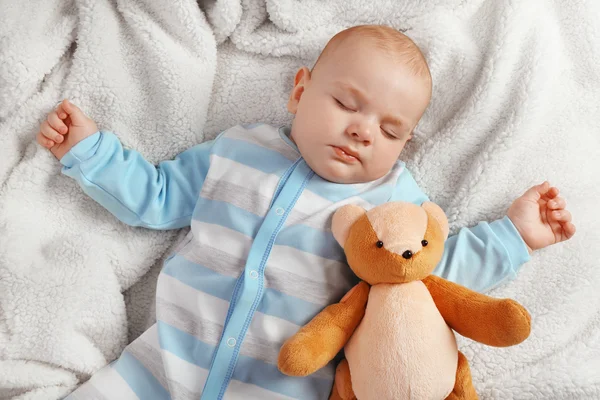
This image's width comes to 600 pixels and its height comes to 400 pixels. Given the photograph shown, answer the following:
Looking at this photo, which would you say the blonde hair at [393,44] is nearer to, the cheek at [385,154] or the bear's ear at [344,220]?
the cheek at [385,154]

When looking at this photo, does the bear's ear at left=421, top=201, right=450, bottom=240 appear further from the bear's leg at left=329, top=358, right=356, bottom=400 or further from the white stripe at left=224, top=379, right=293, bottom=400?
the white stripe at left=224, top=379, right=293, bottom=400

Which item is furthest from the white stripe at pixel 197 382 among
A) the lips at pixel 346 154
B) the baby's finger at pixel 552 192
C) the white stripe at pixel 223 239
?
the baby's finger at pixel 552 192

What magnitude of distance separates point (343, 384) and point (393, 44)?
67cm

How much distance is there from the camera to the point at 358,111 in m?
1.20

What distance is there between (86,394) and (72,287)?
0.73 feet

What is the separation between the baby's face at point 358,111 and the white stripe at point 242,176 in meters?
0.10

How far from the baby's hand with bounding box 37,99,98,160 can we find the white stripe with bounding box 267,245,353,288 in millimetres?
473

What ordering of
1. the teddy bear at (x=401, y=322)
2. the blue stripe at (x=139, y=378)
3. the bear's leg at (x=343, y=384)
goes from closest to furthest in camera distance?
the teddy bear at (x=401, y=322) < the bear's leg at (x=343, y=384) < the blue stripe at (x=139, y=378)

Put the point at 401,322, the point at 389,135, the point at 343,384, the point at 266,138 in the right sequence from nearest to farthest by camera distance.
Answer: the point at 401,322, the point at 343,384, the point at 389,135, the point at 266,138

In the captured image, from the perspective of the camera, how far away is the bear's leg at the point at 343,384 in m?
1.13

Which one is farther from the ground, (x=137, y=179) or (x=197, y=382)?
(x=137, y=179)

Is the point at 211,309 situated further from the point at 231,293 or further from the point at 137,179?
the point at 137,179

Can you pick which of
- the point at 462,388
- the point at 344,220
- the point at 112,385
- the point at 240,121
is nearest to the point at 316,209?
the point at 344,220

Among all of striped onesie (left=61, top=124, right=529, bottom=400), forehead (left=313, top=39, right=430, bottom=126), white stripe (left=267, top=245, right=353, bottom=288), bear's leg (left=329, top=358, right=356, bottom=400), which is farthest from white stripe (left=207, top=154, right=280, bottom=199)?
bear's leg (left=329, top=358, right=356, bottom=400)
